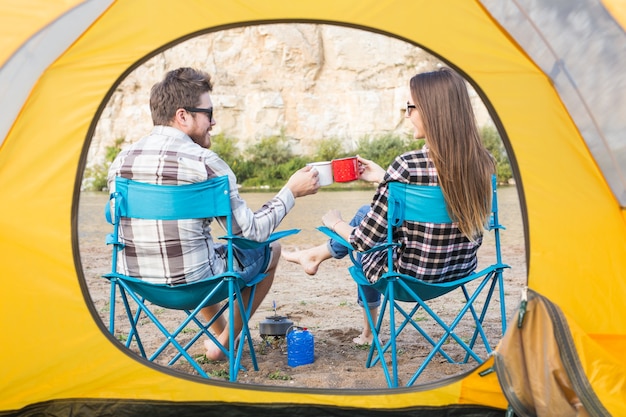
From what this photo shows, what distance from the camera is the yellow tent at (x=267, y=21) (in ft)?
8.48

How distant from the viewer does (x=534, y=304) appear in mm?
2316

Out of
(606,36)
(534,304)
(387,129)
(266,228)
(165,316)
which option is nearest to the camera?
(534,304)

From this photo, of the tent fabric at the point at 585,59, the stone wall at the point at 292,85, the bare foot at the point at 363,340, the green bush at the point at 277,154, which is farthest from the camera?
the stone wall at the point at 292,85

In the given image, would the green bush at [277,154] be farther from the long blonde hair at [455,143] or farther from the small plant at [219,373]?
the long blonde hair at [455,143]

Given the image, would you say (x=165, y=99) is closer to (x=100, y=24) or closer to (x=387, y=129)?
(x=100, y=24)

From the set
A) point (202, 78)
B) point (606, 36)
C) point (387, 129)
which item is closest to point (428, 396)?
point (606, 36)

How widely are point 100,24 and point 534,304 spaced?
162cm

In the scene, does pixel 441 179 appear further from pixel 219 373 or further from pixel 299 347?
pixel 219 373

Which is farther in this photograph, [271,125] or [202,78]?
[271,125]

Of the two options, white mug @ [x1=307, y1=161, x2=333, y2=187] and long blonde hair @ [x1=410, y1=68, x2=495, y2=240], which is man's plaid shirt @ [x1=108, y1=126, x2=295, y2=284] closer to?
white mug @ [x1=307, y1=161, x2=333, y2=187]

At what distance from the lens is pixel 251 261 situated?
3.32 meters

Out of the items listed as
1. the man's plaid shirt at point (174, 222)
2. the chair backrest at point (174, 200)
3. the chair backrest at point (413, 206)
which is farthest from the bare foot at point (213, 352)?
the chair backrest at point (413, 206)

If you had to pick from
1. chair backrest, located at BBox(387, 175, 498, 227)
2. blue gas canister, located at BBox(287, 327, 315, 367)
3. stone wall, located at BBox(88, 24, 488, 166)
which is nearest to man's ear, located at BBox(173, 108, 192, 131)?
chair backrest, located at BBox(387, 175, 498, 227)

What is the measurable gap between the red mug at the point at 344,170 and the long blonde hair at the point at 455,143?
1.09 feet
